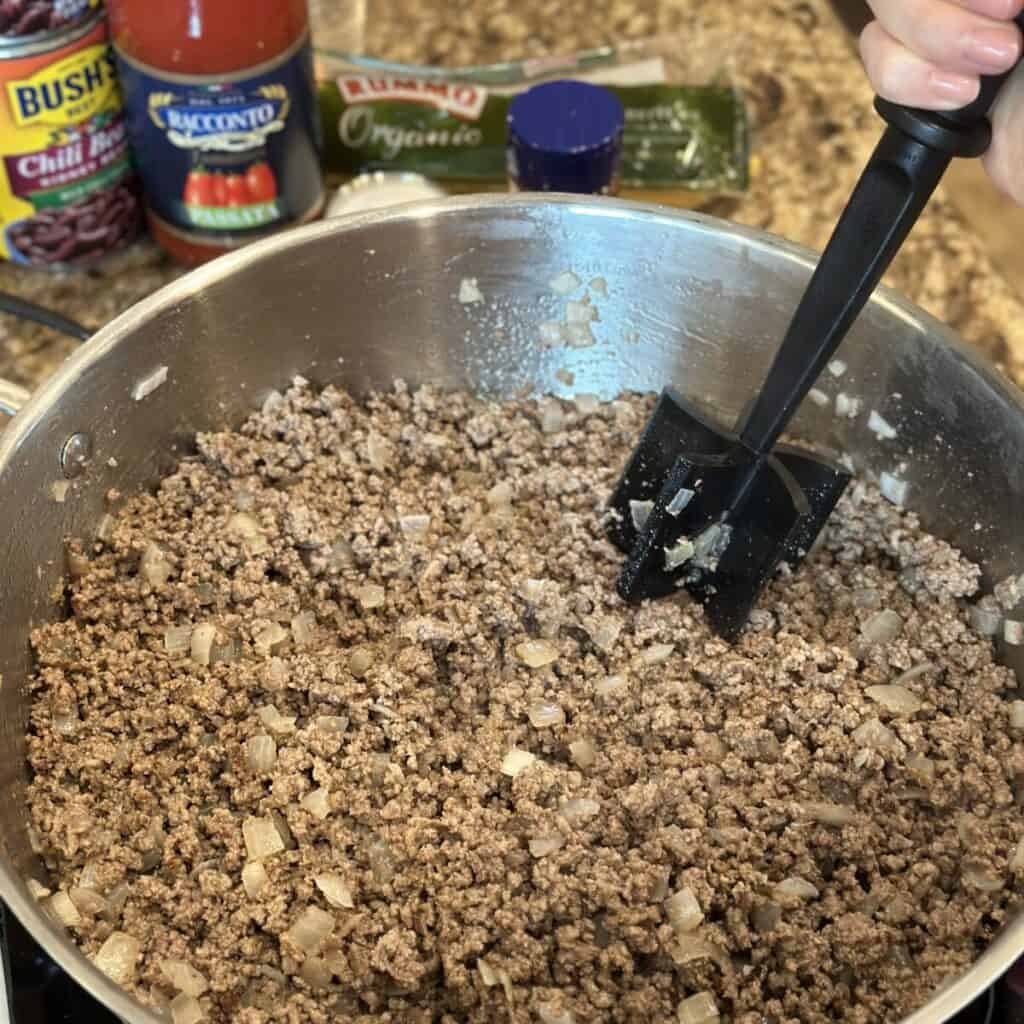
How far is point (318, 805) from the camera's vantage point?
1108 mm

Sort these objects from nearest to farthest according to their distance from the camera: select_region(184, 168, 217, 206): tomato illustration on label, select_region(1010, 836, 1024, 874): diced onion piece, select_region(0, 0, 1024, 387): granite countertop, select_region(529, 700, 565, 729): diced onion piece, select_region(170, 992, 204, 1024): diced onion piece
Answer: select_region(170, 992, 204, 1024): diced onion piece < select_region(1010, 836, 1024, 874): diced onion piece < select_region(529, 700, 565, 729): diced onion piece < select_region(184, 168, 217, 206): tomato illustration on label < select_region(0, 0, 1024, 387): granite countertop

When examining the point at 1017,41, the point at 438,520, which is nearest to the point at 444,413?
the point at 438,520

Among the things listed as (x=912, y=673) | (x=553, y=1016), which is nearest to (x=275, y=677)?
(x=553, y=1016)

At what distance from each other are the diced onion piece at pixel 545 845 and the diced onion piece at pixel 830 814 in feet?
0.74

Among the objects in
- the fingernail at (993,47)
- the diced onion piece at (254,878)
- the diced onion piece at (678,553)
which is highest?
the fingernail at (993,47)

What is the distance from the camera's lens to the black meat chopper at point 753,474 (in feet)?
3.28

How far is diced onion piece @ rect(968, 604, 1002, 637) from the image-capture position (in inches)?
49.0

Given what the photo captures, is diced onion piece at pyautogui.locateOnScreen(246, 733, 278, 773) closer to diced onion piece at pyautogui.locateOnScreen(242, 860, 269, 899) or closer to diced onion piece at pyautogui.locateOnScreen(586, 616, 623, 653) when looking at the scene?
diced onion piece at pyautogui.locateOnScreen(242, 860, 269, 899)

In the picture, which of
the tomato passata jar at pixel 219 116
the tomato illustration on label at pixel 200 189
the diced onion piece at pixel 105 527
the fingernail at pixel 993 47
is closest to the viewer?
the fingernail at pixel 993 47

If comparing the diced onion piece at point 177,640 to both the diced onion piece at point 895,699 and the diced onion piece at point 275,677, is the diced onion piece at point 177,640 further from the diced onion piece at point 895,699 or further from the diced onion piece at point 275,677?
the diced onion piece at point 895,699

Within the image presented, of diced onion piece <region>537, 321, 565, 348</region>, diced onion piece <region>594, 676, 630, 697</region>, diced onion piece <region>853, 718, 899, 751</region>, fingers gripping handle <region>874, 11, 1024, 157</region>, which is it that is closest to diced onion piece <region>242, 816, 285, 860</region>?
diced onion piece <region>594, 676, 630, 697</region>

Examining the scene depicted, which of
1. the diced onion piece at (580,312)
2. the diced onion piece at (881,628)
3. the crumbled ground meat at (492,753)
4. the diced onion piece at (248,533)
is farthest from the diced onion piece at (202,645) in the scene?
the diced onion piece at (881,628)

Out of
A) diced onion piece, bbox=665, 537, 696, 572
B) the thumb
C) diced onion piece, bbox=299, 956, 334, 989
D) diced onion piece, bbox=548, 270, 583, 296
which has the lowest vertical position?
diced onion piece, bbox=299, 956, 334, 989

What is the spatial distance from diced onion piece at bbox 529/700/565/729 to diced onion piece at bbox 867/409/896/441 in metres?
0.47
